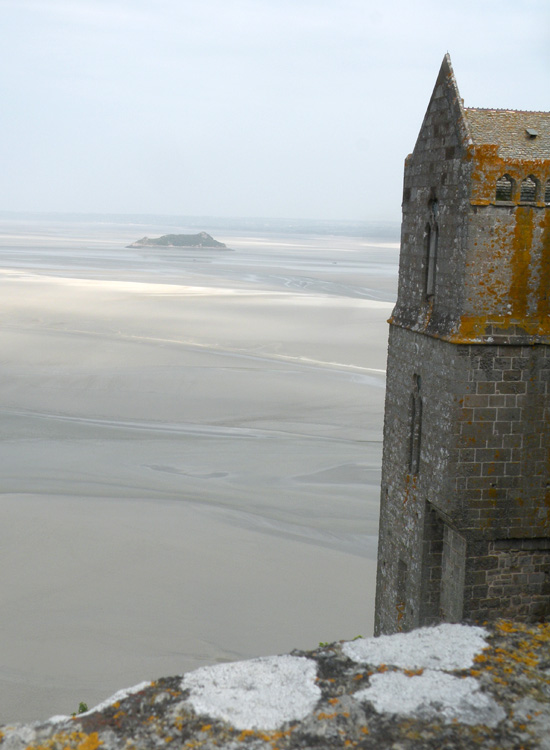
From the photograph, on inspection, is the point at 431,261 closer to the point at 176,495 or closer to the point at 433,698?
the point at 433,698

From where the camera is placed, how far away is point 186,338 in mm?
36062

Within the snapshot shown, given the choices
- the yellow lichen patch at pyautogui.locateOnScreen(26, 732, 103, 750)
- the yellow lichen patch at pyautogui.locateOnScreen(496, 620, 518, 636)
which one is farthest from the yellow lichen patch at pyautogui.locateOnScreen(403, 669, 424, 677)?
the yellow lichen patch at pyautogui.locateOnScreen(26, 732, 103, 750)

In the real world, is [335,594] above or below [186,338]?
below

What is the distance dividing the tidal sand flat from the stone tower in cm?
440

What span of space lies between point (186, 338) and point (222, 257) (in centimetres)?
6084

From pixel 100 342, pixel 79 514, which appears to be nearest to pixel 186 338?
pixel 100 342

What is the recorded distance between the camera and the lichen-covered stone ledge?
505cm

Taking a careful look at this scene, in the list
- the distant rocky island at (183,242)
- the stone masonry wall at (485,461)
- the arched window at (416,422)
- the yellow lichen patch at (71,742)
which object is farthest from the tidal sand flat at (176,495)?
the distant rocky island at (183,242)

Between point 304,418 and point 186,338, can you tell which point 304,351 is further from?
point 304,418

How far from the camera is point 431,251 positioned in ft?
33.3

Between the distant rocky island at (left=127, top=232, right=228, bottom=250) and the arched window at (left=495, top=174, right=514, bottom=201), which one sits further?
the distant rocky island at (left=127, top=232, right=228, bottom=250)

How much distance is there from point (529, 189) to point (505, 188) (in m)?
0.28

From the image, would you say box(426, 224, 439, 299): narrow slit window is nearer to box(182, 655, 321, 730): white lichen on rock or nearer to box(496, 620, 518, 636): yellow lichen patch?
box(496, 620, 518, 636): yellow lichen patch

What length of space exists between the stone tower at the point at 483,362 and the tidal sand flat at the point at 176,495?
4.40m
